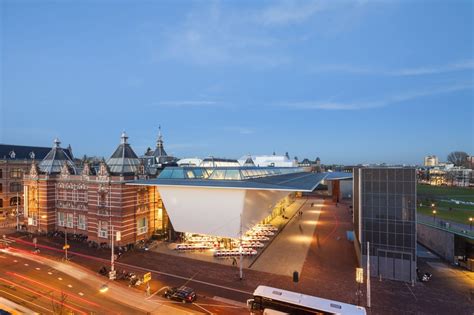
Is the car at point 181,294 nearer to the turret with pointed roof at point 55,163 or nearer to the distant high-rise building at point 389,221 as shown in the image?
the distant high-rise building at point 389,221

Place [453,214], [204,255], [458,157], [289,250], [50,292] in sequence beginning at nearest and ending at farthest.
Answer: [50,292] → [204,255] → [289,250] → [453,214] → [458,157]

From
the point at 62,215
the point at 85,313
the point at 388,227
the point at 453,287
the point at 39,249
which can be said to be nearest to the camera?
the point at 85,313

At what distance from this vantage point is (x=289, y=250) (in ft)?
138

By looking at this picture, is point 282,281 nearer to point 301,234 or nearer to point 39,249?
point 301,234

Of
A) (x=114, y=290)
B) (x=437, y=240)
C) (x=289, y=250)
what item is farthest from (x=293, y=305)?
(x=437, y=240)

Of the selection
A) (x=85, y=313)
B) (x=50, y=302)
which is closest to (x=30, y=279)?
(x=50, y=302)

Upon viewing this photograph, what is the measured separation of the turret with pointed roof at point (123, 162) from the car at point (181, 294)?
967 inches

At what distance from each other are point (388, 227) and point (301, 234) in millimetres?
21643

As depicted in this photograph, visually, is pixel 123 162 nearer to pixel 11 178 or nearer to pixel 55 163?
pixel 55 163

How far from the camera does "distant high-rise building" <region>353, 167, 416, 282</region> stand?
31422 mm

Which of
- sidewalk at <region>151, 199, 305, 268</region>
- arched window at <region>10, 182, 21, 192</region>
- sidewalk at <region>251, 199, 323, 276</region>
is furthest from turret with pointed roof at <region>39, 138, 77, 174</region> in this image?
sidewalk at <region>251, 199, 323, 276</region>

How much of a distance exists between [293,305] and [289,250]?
71.2ft

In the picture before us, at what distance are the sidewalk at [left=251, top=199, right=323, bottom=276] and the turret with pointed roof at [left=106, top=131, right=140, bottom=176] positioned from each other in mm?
27710

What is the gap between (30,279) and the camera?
31203 mm
